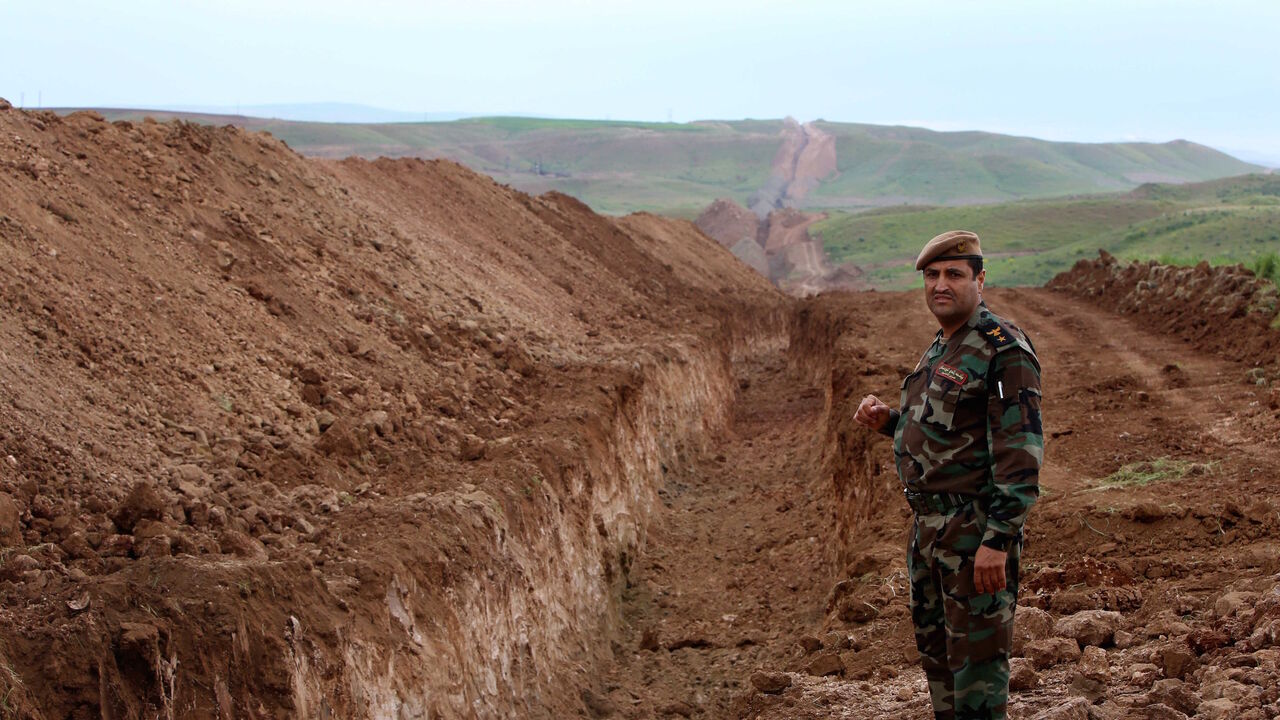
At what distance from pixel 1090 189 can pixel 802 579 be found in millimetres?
139869

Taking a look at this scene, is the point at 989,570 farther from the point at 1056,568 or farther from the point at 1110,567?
the point at 1056,568

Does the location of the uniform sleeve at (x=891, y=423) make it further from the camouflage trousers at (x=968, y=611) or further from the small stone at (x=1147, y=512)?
the small stone at (x=1147, y=512)

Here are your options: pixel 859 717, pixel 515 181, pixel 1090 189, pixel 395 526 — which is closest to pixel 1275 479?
pixel 859 717

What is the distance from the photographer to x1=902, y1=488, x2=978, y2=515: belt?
167 inches

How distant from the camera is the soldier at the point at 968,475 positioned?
405cm

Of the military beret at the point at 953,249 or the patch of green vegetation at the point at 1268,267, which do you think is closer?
the military beret at the point at 953,249

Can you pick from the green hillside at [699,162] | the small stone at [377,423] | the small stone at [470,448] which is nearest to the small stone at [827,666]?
the small stone at [470,448]

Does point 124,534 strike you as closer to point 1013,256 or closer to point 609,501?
point 609,501

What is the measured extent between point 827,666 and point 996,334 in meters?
3.39

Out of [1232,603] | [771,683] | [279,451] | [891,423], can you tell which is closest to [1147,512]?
[1232,603]

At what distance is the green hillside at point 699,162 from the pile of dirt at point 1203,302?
7742 centimetres

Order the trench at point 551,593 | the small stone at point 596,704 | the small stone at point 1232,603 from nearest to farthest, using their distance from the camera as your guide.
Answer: the small stone at point 1232,603
the trench at point 551,593
the small stone at point 596,704

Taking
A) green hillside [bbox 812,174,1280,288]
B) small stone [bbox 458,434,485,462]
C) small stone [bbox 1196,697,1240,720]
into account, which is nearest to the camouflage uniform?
small stone [bbox 1196,697,1240,720]

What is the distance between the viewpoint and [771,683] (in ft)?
22.8
